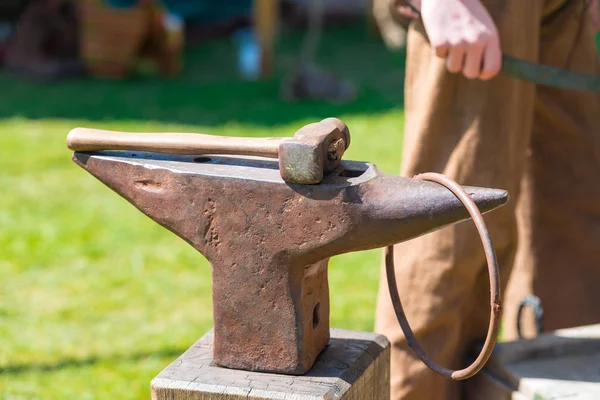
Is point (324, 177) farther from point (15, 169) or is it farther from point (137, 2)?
point (137, 2)

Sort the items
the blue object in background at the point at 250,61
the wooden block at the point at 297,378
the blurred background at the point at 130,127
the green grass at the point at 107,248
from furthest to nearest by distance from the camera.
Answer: the blue object in background at the point at 250,61, the blurred background at the point at 130,127, the green grass at the point at 107,248, the wooden block at the point at 297,378

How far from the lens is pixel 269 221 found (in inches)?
65.4

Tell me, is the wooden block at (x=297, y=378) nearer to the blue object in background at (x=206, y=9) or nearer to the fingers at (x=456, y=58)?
the fingers at (x=456, y=58)

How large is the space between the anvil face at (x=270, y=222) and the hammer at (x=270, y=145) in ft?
0.09

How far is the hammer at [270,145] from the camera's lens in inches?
62.4

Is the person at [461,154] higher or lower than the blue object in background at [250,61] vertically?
higher

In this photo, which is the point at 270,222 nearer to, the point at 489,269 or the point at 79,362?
the point at 489,269

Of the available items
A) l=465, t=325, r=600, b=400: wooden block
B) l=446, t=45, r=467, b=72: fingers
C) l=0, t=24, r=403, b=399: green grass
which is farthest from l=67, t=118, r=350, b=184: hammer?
l=0, t=24, r=403, b=399: green grass

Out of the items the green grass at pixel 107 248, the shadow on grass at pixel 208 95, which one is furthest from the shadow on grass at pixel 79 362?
the shadow on grass at pixel 208 95

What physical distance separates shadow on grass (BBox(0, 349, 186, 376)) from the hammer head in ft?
5.71

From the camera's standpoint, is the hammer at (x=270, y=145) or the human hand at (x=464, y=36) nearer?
the hammer at (x=270, y=145)

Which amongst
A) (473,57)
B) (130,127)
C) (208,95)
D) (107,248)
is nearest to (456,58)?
(473,57)

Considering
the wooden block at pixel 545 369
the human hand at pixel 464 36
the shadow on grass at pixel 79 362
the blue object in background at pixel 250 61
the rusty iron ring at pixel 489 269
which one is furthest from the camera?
the blue object in background at pixel 250 61

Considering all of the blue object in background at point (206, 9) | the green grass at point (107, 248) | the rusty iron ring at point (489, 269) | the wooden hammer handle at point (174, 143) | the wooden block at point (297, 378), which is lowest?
the green grass at point (107, 248)
